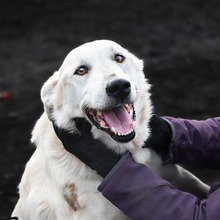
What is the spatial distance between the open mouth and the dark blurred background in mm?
1730

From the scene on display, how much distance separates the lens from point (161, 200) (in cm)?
265

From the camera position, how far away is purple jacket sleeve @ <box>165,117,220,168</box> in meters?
3.13

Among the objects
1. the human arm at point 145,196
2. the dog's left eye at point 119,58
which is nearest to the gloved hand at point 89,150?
the human arm at point 145,196

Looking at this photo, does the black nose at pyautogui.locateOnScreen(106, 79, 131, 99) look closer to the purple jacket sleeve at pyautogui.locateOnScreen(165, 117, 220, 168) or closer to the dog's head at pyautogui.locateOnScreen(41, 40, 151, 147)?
the dog's head at pyautogui.locateOnScreen(41, 40, 151, 147)

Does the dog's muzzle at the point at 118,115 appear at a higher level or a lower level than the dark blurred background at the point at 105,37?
higher

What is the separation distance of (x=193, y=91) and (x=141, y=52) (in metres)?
1.36

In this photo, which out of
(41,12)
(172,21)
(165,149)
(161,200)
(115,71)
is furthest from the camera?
(41,12)

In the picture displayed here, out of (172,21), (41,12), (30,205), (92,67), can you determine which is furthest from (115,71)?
(41,12)

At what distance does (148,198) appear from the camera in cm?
265

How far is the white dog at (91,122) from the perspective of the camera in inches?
111

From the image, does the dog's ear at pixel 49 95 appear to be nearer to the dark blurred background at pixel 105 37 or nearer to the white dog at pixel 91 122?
the white dog at pixel 91 122

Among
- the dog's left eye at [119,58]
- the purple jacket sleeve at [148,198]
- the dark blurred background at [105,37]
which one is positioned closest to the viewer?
the purple jacket sleeve at [148,198]

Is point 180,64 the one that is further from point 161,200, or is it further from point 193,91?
point 161,200

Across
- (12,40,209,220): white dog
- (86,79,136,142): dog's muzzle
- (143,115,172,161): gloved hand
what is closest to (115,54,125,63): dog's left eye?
(12,40,209,220): white dog
